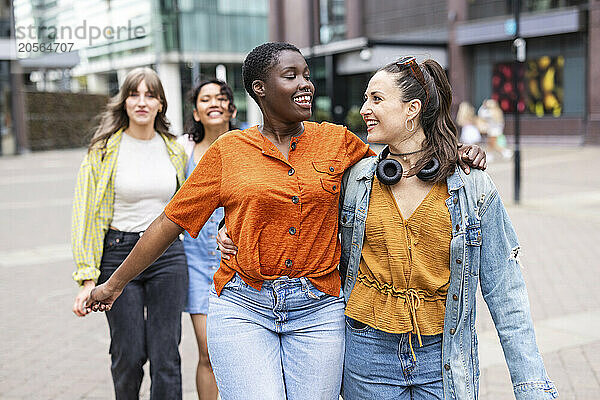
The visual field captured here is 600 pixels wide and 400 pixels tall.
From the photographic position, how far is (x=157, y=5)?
37906 mm

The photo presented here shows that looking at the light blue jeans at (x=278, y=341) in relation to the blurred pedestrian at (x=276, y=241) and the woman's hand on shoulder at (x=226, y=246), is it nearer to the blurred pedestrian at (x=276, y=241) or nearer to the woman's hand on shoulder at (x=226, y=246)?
the blurred pedestrian at (x=276, y=241)

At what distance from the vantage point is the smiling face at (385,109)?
2.51 meters

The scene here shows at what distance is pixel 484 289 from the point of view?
2520 millimetres

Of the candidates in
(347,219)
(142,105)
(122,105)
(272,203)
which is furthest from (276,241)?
(122,105)

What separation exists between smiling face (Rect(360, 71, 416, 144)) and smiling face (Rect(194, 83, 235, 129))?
66.7 inches

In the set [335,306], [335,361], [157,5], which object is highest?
[157,5]

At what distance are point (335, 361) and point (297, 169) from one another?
0.70 meters

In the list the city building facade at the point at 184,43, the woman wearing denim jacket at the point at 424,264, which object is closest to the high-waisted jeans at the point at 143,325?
the woman wearing denim jacket at the point at 424,264

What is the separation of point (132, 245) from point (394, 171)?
1634 millimetres

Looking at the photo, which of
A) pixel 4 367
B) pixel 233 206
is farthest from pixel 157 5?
pixel 233 206

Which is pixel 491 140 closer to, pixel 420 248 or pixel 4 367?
pixel 4 367

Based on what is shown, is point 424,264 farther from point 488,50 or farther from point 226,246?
point 488,50

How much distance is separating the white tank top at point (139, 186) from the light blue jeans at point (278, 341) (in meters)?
1.29

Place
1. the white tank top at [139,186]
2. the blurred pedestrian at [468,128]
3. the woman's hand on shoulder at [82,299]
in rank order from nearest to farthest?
1. the woman's hand on shoulder at [82,299]
2. the white tank top at [139,186]
3. the blurred pedestrian at [468,128]
